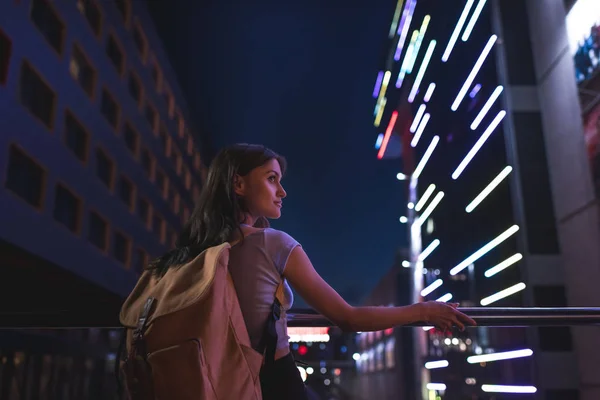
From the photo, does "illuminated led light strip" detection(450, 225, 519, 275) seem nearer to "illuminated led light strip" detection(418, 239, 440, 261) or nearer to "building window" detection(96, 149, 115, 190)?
"illuminated led light strip" detection(418, 239, 440, 261)

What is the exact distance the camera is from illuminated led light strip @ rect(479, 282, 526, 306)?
11867mm

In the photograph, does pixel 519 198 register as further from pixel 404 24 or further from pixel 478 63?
pixel 404 24

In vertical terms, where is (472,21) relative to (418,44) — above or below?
below

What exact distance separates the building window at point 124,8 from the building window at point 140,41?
1871 mm

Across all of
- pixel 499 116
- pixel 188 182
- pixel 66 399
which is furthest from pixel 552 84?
pixel 188 182

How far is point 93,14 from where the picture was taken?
27531 millimetres

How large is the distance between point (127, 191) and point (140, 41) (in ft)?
31.9

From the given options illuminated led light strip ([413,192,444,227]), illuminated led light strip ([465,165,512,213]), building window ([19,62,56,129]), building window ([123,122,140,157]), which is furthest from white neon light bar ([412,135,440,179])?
building window ([123,122,140,157])

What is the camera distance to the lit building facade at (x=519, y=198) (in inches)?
381

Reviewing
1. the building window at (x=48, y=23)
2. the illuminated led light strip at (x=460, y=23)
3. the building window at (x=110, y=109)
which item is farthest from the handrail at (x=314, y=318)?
the building window at (x=110, y=109)

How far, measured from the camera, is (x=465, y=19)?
51.5ft

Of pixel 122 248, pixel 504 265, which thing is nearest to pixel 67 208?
pixel 122 248

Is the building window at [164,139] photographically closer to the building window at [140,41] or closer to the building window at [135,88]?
the building window at [135,88]

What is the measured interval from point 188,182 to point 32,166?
97.5 feet
